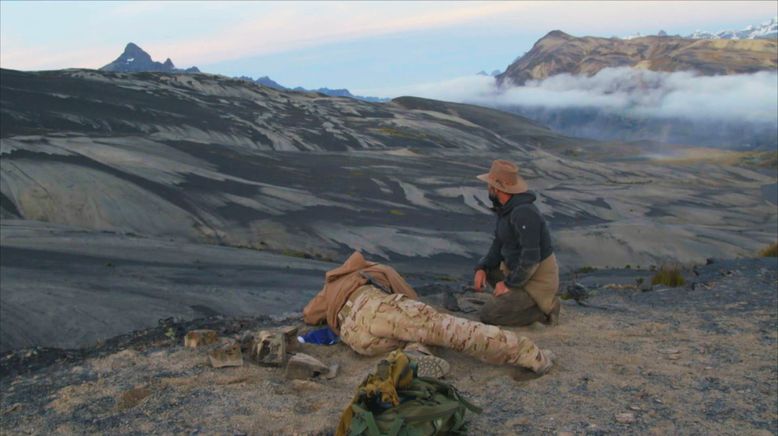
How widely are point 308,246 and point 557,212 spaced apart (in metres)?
20.4

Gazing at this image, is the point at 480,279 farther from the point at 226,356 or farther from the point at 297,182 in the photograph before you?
the point at 297,182

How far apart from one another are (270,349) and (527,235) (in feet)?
10.4

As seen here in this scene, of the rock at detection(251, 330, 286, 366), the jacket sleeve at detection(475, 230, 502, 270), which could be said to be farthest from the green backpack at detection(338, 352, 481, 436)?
the jacket sleeve at detection(475, 230, 502, 270)

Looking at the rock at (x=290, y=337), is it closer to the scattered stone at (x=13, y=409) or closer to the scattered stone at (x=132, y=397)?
the scattered stone at (x=132, y=397)

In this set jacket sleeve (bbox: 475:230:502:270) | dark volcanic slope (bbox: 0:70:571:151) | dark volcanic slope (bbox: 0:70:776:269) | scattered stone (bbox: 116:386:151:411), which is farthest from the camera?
dark volcanic slope (bbox: 0:70:571:151)

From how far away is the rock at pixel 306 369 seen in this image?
6844mm

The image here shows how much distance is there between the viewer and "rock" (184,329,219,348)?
8078 mm

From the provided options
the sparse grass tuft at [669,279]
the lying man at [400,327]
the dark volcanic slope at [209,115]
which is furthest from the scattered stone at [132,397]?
the dark volcanic slope at [209,115]

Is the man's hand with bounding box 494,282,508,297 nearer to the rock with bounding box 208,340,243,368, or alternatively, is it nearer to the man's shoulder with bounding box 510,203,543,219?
the man's shoulder with bounding box 510,203,543,219

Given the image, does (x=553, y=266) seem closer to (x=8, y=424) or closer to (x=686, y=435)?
(x=686, y=435)

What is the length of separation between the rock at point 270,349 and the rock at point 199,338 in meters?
0.95

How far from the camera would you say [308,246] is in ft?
92.2

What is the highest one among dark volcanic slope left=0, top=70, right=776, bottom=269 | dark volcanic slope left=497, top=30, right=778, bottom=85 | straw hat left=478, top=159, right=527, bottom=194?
dark volcanic slope left=497, top=30, right=778, bottom=85

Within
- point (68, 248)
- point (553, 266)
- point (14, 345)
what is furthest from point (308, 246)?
point (553, 266)
